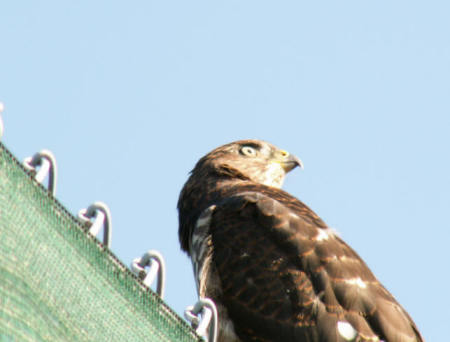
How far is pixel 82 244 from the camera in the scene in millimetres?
1733

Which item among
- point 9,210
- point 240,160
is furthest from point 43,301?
point 240,160

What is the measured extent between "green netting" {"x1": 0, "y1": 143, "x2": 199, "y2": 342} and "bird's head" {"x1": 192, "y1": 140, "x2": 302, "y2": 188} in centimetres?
470

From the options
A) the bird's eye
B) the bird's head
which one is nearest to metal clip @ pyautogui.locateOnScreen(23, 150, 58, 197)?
the bird's head

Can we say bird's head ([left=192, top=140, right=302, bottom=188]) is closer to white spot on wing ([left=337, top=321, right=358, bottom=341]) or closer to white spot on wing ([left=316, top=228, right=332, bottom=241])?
white spot on wing ([left=316, top=228, right=332, bottom=241])

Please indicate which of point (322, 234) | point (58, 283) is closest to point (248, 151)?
point (322, 234)

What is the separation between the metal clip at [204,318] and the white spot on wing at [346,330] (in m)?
1.88

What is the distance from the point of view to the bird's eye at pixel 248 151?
700 centimetres

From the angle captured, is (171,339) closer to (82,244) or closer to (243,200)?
(82,244)

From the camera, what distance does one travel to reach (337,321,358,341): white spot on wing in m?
3.86

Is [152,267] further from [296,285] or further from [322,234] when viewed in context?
[322,234]

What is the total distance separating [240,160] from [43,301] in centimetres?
536

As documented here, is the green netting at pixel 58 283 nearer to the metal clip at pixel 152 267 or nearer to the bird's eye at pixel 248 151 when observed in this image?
the metal clip at pixel 152 267

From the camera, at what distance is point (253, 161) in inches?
273

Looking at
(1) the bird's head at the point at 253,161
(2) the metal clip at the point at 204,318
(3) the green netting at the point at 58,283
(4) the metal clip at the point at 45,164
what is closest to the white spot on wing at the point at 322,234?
(1) the bird's head at the point at 253,161
